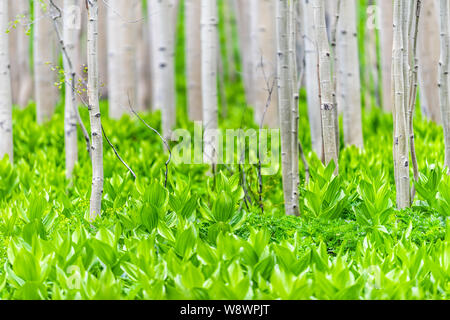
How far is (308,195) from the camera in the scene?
3.93 meters

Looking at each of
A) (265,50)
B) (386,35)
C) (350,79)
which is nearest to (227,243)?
(350,79)

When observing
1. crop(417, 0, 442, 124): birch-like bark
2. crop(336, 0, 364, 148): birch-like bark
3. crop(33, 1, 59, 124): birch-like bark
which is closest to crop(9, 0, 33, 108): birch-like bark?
crop(33, 1, 59, 124): birch-like bark

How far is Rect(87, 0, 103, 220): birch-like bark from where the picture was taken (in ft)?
12.0

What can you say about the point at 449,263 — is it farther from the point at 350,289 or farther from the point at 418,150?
the point at 418,150

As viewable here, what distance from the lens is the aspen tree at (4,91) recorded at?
17.5ft

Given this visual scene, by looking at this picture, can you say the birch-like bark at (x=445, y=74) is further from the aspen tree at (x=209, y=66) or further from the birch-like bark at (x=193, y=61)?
the birch-like bark at (x=193, y=61)

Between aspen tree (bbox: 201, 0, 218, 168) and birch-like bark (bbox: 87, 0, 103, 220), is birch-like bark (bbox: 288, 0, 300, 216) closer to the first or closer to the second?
birch-like bark (bbox: 87, 0, 103, 220)

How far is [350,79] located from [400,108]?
9.30 ft

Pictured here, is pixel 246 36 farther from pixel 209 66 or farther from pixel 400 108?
pixel 400 108

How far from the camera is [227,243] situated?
307 cm

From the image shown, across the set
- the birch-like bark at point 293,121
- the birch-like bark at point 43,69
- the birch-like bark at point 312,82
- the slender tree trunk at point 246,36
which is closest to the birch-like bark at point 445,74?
the birch-like bark at point 293,121

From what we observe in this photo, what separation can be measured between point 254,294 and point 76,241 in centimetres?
117

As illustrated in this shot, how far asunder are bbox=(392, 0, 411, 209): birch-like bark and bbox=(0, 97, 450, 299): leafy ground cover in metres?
0.13
